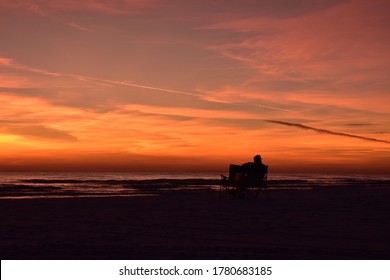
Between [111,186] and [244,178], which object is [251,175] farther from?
[111,186]

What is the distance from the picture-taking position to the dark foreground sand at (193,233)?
25.4 feet

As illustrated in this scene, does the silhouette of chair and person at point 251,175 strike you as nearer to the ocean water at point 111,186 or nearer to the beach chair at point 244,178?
the beach chair at point 244,178

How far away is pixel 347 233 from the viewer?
9.91 m

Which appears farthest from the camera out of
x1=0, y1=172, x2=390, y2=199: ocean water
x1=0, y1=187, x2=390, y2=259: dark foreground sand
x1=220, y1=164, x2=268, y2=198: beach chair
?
x1=0, y1=172, x2=390, y2=199: ocean water

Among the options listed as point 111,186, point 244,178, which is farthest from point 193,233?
point 111,186

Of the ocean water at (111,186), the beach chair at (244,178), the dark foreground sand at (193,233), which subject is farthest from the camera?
the ocean water at (111,186)

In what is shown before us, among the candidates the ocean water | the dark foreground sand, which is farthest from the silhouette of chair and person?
the ocean water

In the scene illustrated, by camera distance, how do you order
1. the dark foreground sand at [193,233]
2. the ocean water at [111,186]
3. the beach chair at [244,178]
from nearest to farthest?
the dark foreground sand at [193,233]
the beach chair at [244,178]
the ocean water at [111,186]

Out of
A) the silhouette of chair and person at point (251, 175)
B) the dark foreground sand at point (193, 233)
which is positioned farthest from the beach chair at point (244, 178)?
the dark foreground sand at point (193, 233)

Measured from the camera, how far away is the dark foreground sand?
7754mm

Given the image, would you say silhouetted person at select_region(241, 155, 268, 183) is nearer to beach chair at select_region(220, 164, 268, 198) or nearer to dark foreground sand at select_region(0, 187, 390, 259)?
beach chair at select_region(220, 164, 268, 198)

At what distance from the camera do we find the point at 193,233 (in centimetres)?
975
